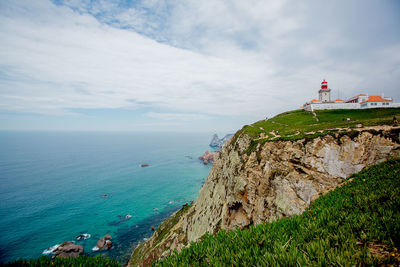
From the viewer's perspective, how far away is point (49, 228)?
157ft

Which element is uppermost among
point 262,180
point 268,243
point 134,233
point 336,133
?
point 336,133

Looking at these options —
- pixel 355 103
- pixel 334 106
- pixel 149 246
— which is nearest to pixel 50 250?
pixel 149 246

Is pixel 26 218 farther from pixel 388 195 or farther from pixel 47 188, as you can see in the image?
pixel 388 195

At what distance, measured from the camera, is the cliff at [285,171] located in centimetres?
2020

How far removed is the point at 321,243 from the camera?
505cm

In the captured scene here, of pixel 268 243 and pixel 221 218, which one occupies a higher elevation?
pixel 268 243

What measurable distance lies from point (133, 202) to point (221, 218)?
166 feet

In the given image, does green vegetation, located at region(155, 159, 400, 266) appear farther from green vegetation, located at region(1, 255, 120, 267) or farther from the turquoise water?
the turquoise water

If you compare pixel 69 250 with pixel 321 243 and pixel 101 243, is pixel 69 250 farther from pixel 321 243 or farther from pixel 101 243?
pixel 321 243

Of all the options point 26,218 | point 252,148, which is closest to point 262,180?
point 252,148

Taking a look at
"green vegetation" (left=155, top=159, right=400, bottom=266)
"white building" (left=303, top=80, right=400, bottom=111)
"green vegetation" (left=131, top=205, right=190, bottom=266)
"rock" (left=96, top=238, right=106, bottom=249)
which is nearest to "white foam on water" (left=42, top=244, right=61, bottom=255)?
"rock" (left=96, top=238, right=106, bottom=249)

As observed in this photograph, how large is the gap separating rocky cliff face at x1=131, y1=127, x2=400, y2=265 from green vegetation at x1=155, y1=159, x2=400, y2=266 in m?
13.0

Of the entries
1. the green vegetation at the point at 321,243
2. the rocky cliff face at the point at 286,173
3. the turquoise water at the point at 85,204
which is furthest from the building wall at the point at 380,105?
the turquoise water at the point at 85,204

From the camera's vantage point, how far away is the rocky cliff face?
2017 cm
